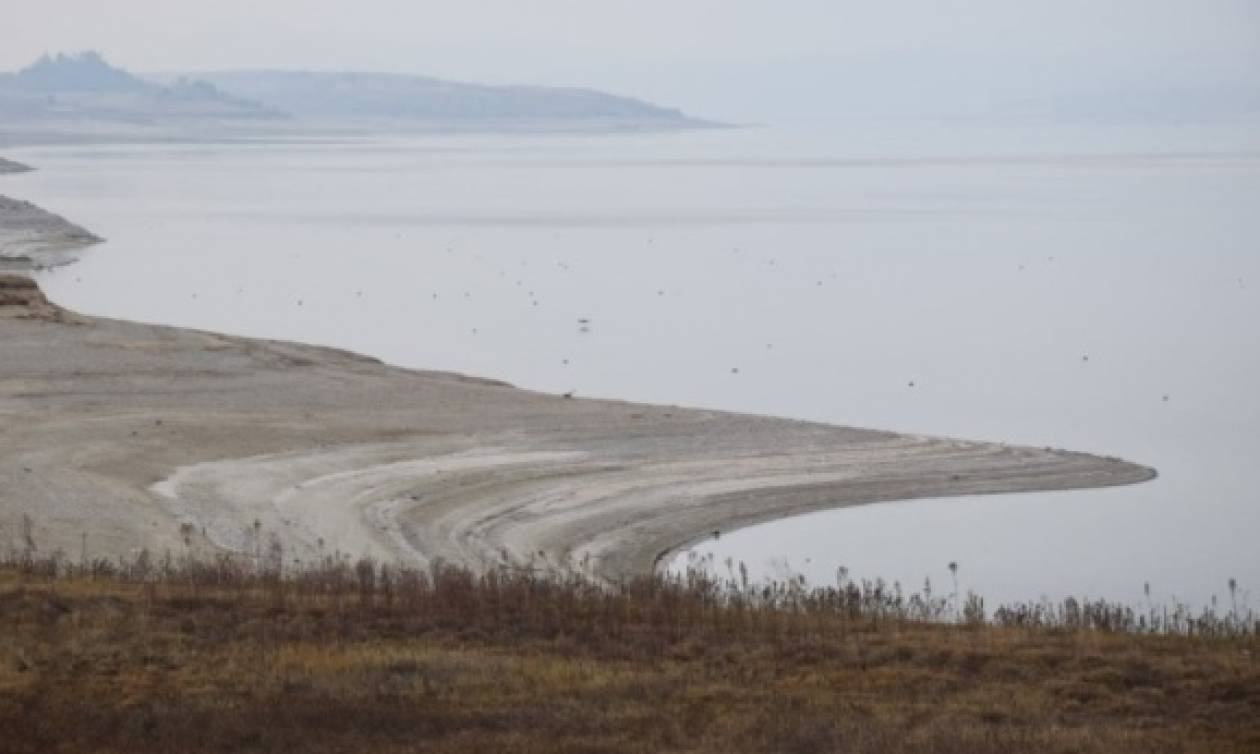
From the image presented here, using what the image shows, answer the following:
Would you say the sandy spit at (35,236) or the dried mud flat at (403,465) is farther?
the sandy spit at (35,236)

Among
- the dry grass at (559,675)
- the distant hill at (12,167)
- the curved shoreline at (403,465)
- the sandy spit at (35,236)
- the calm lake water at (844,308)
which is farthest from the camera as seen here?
the distant hill at (12,167)

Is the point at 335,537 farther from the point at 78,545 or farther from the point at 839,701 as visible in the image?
the point at 839,701

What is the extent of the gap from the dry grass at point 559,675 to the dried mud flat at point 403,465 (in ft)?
15.3

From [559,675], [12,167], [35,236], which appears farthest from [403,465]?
[12,167]

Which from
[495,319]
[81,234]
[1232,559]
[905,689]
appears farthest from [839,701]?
[81,234]

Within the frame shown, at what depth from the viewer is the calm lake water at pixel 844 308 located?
20.4 meters

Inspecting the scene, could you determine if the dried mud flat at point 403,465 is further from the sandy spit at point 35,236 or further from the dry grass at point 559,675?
the sandy spit at point 35,236

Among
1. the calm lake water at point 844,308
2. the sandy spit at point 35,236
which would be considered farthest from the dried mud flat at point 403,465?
the sandy spit at point 35,236

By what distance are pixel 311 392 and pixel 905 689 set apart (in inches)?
630

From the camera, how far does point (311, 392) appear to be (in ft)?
84.5

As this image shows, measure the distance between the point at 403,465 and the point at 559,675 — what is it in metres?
10.7

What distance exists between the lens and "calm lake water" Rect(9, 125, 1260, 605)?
20.4m

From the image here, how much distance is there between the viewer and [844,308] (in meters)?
43.8

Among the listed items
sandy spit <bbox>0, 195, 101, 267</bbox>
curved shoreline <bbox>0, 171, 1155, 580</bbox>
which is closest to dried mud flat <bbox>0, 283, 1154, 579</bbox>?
curved shoreline <bbox>0, 171, 1155, 580</bbox>
